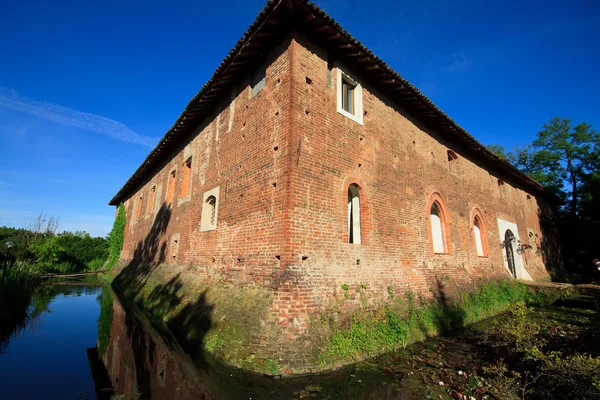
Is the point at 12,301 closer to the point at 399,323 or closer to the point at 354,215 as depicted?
the point at 354,215

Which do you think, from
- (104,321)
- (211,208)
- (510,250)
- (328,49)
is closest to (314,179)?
(328,49)

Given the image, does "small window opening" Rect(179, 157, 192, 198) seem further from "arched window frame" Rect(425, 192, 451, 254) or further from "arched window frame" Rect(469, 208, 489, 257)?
"arched window frame" Rect(469, 208, 489, 257)

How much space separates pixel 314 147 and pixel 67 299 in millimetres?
13534

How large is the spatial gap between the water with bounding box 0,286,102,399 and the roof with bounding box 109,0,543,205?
7.58m

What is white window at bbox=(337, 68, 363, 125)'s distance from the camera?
24.2 feet

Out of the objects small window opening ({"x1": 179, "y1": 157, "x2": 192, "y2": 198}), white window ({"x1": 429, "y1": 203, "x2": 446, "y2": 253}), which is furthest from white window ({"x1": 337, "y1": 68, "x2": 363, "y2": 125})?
small window opening ({"x1": 179, "y1": 157, "x2": 192, "y2": 198})

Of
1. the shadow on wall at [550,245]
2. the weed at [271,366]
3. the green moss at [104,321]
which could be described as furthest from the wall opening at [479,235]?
the green moss at [104,321]

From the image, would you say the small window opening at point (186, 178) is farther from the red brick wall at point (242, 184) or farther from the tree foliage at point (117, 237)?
the tree foliage at point (117, 237)

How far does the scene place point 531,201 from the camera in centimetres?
1844

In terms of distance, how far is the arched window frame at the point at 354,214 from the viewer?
6969mm

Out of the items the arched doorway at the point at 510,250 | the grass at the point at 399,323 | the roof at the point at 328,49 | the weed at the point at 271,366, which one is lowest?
the weed at the point at 271,366

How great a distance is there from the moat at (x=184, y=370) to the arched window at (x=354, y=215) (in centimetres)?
266

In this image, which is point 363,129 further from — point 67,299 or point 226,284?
point 67,299

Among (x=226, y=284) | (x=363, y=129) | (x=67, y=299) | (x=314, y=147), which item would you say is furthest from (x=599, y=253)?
(x=67, y=299)
